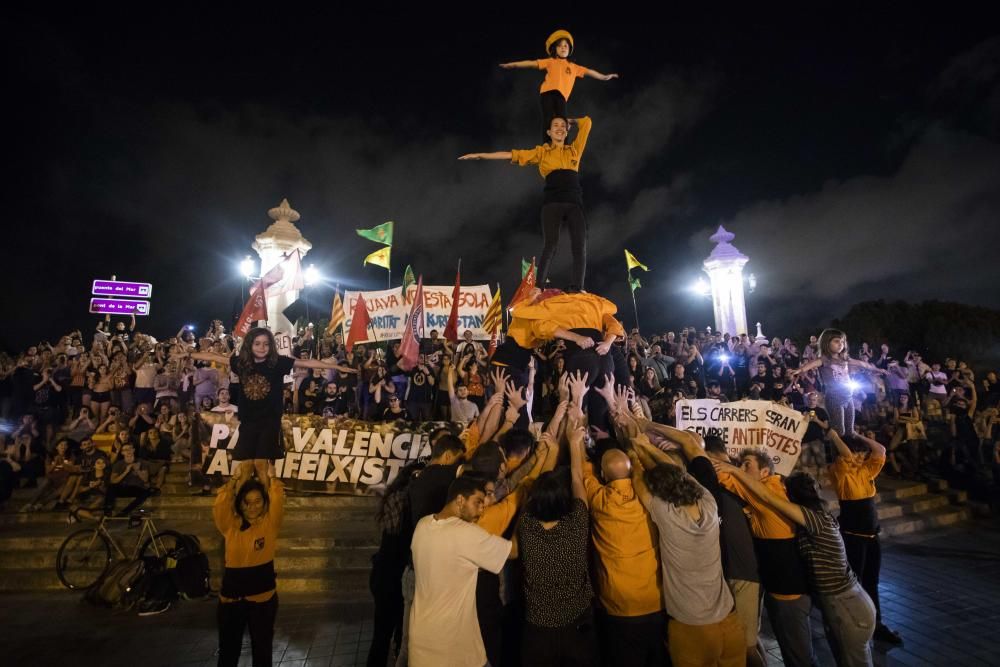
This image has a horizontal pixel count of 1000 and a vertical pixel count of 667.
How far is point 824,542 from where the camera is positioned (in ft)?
11.9

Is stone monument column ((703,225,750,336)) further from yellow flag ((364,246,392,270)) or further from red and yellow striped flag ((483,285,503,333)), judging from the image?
yellow flag ((364,246,392,270))

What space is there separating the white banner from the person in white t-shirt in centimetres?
1184

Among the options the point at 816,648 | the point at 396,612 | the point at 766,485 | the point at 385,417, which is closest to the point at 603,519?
the point at 766,485

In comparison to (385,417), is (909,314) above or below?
above

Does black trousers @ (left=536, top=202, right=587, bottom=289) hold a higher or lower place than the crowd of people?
higher

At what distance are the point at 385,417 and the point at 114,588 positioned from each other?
486cm

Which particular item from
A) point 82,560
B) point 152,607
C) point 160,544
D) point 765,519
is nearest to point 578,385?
point 765,519

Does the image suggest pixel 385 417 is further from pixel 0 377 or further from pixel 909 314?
pixel 909 314

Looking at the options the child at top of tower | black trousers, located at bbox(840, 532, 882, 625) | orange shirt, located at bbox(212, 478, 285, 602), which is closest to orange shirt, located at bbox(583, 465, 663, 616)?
orange shirt, located at bbox(212, 478, 285, 602)

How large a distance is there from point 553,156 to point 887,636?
19.9 feet

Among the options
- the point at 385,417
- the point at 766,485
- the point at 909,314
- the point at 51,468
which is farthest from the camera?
the point at 909,314

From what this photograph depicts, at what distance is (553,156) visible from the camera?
217 inches

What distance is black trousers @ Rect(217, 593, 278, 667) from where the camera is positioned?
12.2ft

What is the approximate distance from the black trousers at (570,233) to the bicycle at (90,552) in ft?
21.2
